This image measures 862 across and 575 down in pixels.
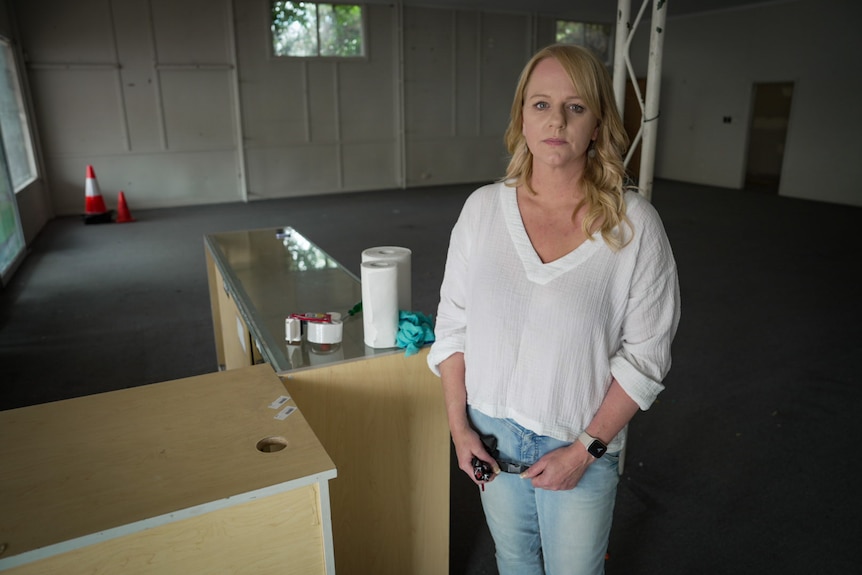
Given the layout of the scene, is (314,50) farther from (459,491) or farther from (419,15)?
(459,491)

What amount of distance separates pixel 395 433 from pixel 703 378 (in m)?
2.21

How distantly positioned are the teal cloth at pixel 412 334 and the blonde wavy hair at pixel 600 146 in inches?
24.0

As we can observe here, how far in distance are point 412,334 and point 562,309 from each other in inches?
23.1

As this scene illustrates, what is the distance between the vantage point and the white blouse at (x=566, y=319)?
3.49ft

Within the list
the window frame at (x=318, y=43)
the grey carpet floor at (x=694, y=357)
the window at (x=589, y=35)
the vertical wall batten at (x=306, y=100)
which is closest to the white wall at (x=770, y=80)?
the window at (x=589, y=35)

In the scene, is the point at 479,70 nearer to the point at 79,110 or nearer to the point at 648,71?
the point at 79,110

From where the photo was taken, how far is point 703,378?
3.18 m

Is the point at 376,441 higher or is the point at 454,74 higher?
the point at 454,74

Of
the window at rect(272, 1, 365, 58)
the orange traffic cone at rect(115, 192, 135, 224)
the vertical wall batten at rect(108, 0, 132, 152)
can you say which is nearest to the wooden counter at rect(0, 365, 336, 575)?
the orange traffic cone at rect(115, 192, 135, 224)

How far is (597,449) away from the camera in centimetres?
111

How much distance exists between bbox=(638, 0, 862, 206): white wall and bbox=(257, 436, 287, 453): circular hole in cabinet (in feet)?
30.3

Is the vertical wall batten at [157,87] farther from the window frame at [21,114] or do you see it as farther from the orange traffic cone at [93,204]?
the window frame at [21,114]

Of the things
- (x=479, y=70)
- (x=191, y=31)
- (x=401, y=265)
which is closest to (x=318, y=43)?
(x=191, y=31)

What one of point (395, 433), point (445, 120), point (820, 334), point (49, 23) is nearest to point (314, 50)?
point (445, 120)
